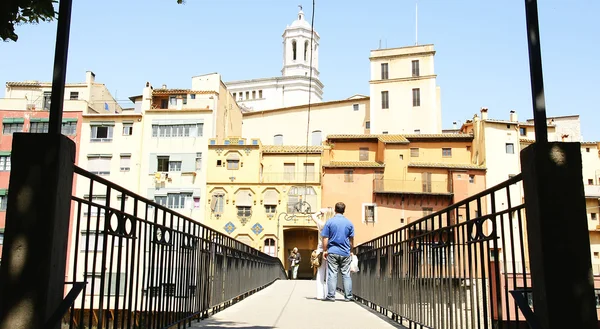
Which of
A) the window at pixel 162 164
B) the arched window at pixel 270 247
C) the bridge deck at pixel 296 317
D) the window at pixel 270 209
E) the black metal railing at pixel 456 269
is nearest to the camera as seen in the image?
the black metal railing at pixel 456 269

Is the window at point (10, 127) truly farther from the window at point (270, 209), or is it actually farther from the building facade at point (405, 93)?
the building facade at point (405, 93)

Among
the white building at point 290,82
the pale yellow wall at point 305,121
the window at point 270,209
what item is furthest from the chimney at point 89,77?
the white building at point 290,82

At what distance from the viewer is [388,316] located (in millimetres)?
9234

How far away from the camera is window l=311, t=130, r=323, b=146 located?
6912 cm

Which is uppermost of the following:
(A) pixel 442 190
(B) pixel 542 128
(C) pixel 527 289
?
(A) pixel 442 190

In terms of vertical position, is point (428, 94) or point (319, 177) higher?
point (428, 94)

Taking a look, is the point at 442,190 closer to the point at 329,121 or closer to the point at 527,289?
the point at 329,121

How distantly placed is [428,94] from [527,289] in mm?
62182

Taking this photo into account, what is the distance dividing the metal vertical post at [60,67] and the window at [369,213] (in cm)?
5049

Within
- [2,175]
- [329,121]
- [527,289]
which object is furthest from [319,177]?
[527,289]

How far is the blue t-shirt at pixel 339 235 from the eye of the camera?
1108 centimetres

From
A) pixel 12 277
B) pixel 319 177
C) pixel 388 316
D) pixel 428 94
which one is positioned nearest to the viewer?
pixel 12 277

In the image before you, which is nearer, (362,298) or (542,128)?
(542,128)

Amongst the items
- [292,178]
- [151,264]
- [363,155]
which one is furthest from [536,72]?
[363,155]
